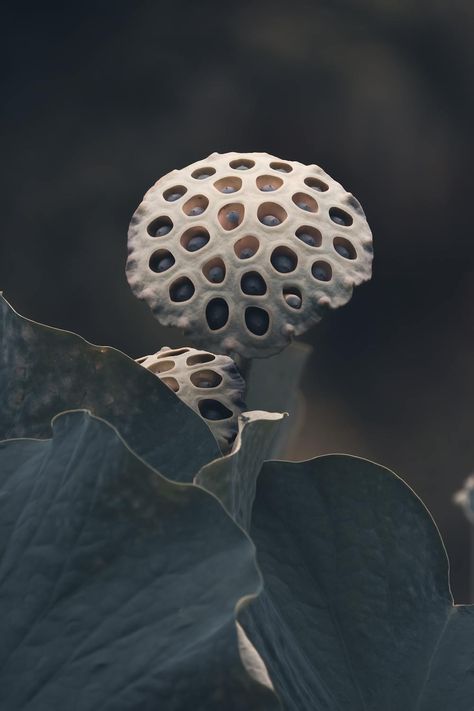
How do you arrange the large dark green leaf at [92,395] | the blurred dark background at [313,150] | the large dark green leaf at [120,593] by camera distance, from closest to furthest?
the large dark green leaf at [120,593] → the large dark green leaf at [92,395] → the blurred dark background at [313,150]

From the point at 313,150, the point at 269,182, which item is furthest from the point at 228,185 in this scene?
the point at 313,150

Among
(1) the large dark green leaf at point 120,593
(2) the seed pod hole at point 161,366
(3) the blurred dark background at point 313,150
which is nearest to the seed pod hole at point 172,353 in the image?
(2) the seed pod hole at point 161,366

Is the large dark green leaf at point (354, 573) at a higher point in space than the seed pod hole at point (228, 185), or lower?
lower

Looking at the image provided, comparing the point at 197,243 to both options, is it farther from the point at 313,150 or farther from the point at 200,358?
the point at 313,150

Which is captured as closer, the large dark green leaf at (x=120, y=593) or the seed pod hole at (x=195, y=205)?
the large dark green leaf at (x=120, y=593)

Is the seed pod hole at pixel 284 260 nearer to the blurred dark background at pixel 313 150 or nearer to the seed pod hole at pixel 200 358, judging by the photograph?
the seed pod hole at pixel 200 358

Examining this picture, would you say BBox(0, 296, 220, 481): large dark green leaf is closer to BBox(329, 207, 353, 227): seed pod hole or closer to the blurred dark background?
BBox(329, 207, 353, 227): seed pod hole
